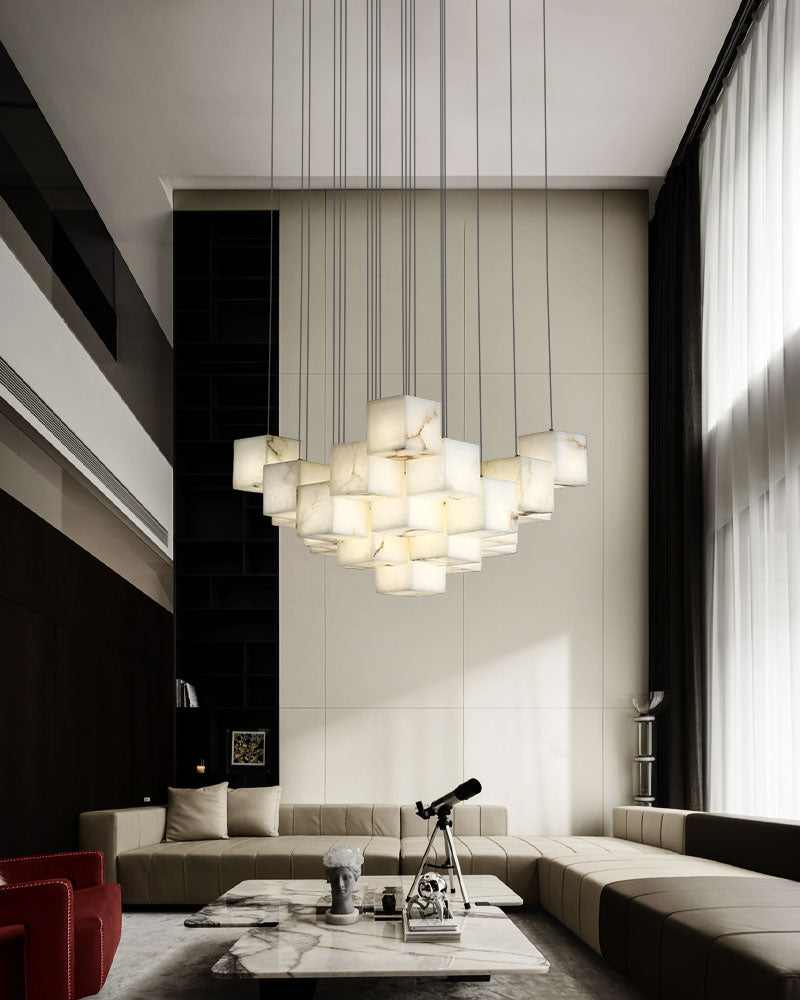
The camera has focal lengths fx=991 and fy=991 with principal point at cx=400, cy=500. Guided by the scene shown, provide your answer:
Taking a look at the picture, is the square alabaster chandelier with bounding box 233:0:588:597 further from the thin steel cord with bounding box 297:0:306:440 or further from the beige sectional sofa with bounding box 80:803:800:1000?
the beige sectional sofa with bounding box 80:803:800:1000

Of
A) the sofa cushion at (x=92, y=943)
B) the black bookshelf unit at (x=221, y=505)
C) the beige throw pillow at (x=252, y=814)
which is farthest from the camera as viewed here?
the black bookshelf unit at (x=221, y=505)

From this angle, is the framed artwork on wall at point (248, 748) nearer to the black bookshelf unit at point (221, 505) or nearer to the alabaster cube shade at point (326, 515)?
the black bookshelf unit at point (221, 505)

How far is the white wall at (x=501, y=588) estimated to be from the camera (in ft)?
21.4

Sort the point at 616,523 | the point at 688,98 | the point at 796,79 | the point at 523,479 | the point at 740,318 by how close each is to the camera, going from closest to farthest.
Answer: the point at 523,479 → the point at 796,79 → the point at 740,318 → the point at 688,98 → the point at 616,523

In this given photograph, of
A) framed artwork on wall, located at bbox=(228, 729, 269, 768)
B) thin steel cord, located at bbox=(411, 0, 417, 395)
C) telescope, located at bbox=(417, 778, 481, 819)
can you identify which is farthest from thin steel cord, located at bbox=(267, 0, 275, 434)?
telescope, located at bbox=(417, 778, 481, 819)

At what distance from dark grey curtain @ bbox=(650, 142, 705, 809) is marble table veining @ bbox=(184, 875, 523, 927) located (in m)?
2.26

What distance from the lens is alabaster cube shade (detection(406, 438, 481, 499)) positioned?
344 centimetres

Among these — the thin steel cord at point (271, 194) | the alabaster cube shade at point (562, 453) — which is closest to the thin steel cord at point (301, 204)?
the thin steel cord at point (271, 194)

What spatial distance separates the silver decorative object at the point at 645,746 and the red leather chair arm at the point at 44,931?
4.14 m

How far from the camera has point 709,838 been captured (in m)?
4.71

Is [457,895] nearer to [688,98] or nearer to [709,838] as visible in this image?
[709,838]

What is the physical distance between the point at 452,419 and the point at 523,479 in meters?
2.99

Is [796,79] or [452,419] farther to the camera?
[452,419]

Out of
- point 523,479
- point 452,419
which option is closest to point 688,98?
point 452,419
